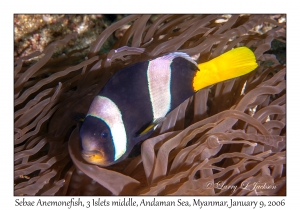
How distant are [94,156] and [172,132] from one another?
35cm

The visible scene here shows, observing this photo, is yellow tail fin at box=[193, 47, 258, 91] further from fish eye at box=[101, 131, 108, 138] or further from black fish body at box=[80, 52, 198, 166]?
fish eye at box=[101, 131, 108, 138]

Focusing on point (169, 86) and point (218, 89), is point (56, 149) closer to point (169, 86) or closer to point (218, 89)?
point (169, 86)

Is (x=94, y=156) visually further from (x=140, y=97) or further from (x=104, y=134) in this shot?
(x=140, y=97)

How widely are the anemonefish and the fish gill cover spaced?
0.09m

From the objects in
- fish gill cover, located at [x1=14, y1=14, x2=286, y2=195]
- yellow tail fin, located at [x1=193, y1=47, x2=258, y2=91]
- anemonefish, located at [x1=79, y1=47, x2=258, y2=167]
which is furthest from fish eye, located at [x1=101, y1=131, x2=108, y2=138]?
yellow tail fin, located at [x1=193, y1=47, x2=258, y2=91]

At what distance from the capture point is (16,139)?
149cm

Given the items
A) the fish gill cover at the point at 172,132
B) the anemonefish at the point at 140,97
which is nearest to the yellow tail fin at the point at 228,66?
the anemonefish at the point at 140,97

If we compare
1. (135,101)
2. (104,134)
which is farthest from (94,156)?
(135,101)

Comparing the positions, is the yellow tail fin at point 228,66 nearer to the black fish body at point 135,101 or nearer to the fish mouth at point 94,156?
the black fish body at point 135,101

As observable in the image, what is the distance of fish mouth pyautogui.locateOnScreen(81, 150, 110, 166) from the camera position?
113 cm

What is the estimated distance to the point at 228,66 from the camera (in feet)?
4.26

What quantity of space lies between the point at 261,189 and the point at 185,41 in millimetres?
834
